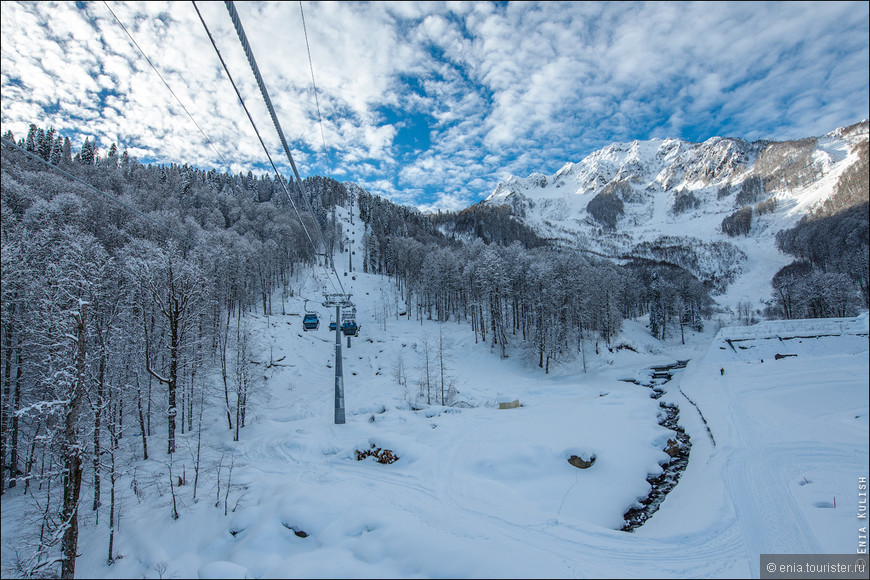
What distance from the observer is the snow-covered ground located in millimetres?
5910

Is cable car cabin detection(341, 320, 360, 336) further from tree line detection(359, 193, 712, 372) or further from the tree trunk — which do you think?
the tree trunk

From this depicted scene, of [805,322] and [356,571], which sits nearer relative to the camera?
[356,571]

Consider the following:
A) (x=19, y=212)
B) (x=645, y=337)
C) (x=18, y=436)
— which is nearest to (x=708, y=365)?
(x=645, y=337)

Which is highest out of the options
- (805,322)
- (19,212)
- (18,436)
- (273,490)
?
(19,212)

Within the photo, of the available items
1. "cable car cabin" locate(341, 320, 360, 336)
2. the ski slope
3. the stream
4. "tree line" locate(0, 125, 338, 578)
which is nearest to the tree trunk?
"tree line" locate(0, 125, 338, 578)

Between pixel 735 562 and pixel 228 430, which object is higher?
pixel 735 562

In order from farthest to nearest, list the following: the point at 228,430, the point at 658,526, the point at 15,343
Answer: the point at 228,430 → the point at 658,526 → the point at 15,343

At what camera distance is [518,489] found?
503 inches

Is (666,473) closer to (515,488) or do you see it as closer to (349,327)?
(515,488)

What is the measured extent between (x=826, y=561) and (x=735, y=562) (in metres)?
1.60

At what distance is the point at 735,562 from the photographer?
7551 millimetres

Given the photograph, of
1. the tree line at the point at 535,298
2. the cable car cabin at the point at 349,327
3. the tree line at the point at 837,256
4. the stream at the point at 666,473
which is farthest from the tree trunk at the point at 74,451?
the tree line at the point at 535,298

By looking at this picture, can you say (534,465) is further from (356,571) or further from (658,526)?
(356,571)

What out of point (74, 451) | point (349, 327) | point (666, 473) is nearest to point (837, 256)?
point (666, 473)
